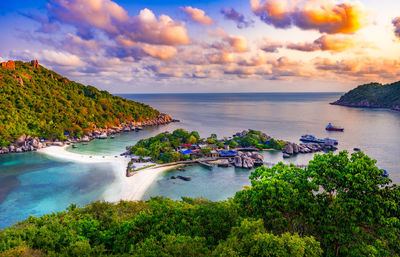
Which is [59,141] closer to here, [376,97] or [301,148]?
[301,148]

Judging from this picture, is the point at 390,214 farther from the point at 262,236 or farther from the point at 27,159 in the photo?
the point at 27,159

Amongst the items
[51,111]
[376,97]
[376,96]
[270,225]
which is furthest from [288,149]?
[376,96]

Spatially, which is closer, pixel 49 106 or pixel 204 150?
pixel 204 150

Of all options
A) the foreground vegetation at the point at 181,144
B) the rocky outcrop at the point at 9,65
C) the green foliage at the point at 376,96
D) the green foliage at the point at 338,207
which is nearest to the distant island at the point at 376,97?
the green foliage at the point at 376,96

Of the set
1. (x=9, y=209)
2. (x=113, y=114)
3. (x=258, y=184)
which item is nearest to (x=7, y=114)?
(x=113, y=114)

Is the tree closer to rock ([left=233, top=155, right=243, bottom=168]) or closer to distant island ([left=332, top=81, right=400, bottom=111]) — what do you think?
rock ([left=233, top=155, right=243, bottom=168])

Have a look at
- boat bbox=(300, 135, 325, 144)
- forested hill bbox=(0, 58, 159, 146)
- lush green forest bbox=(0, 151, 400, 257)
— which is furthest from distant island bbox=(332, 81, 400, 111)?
lush green forest bbox=(0, 151, 400, 257)

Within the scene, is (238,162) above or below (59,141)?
below
